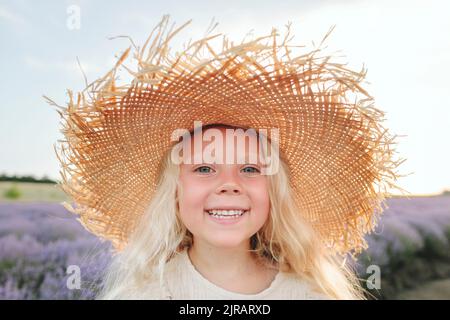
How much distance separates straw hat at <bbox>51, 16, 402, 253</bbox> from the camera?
1.37 metres

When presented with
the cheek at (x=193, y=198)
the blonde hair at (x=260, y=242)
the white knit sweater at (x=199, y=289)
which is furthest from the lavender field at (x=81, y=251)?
the cheek at (x=193, y=198)

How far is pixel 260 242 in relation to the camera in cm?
184

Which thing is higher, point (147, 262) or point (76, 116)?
point (76, 116)

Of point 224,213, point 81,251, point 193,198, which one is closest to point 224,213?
point 224,213

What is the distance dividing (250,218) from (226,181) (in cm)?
16

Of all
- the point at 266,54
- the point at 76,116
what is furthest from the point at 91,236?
the point at 266,54

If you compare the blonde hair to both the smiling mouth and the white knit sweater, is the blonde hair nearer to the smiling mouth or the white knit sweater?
the white knit sweater

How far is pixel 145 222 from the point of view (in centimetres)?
183

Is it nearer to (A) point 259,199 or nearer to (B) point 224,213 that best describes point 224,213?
(B) point 224,213

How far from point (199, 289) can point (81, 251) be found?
1085mm

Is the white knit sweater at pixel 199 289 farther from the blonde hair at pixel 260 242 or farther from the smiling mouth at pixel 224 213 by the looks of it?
the smiling mouth at pixel 224 213

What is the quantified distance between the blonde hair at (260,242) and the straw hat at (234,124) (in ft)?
0.32
